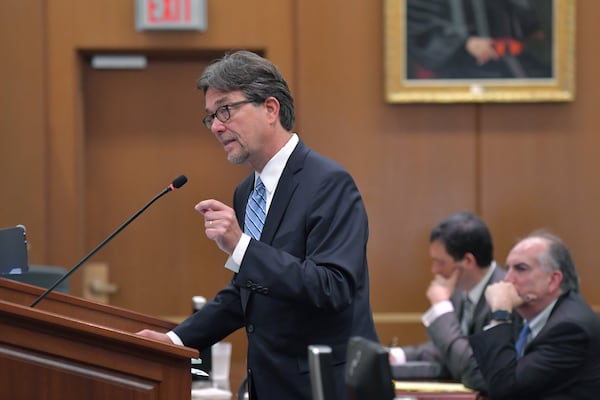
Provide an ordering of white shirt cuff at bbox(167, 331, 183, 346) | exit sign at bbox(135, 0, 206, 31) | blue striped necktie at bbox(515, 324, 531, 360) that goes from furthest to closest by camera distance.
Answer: exit sign at bbox(135, 0, 206, 31), blue striped necktie at bbox(515, 324, 531, 360), white shirt cuff at bbox(167, 331, 183, 346)

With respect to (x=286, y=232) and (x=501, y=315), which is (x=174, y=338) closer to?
(x=286, y=232)

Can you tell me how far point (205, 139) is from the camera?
6477 mm

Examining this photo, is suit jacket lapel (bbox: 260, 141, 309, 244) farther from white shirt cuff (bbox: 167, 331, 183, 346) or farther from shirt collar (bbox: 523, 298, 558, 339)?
shirt collar (bbox: 523, 298, 558, 339)

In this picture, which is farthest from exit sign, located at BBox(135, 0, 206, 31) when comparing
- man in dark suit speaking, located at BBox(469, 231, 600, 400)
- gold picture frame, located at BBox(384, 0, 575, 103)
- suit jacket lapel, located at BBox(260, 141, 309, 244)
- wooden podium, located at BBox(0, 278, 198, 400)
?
wooden podium, located at BBox(0, 278, 198, 400)

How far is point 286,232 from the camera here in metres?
2.69

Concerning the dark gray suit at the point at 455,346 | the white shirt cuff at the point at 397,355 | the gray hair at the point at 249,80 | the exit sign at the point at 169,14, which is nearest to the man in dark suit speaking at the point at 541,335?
the dark gray suit at the point at 455,346

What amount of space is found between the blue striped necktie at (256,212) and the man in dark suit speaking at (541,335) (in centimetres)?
139

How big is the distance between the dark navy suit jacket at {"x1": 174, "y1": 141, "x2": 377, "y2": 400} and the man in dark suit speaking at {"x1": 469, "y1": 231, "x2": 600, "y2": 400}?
1.20m

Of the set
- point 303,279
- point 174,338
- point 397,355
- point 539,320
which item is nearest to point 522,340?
point 539,320

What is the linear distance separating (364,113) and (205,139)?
97 cm

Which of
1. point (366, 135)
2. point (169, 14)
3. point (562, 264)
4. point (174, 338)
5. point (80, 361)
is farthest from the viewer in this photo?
point (366, 135)

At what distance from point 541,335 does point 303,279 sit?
1.58 metres

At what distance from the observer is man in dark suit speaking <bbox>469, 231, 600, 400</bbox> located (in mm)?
3766

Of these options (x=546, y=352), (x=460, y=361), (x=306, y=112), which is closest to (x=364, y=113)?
(x=306, y=112)
